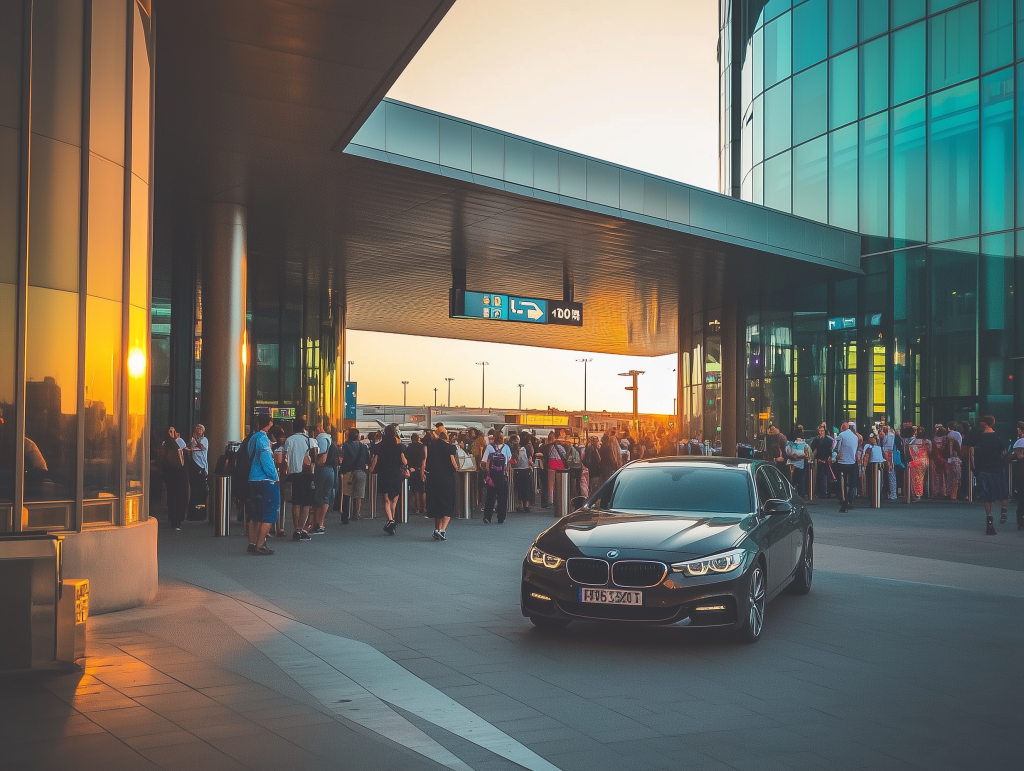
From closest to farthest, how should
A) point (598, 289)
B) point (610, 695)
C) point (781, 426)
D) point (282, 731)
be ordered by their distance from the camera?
point (282, 731), point (610, 695), point (598, 289), point (781, 426)

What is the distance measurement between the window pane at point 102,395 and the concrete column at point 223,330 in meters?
9.02

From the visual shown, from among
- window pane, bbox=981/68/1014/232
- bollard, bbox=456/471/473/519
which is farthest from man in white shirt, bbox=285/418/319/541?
window pane, bbox=981/68/1014/232

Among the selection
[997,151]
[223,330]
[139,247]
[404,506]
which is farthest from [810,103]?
[139,247]

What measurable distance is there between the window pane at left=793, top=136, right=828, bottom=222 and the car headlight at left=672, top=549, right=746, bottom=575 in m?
23.8

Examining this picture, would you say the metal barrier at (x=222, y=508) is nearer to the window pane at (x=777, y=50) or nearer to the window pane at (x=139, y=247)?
the window pane at (x=139, y=247)

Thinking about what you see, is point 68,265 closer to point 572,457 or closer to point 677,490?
point 677,490

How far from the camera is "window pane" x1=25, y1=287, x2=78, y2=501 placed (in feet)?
27.9

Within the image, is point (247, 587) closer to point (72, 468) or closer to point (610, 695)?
point (72, 468)

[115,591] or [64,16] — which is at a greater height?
[64,16]

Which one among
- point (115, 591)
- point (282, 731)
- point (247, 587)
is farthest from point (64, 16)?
point (282, 731)

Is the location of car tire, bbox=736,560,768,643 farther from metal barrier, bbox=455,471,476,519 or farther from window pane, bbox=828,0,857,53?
window pane, bbox=828,0,857,53

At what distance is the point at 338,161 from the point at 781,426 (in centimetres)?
1921

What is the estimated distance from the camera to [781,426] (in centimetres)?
3067

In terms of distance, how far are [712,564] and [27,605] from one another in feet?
15.7
